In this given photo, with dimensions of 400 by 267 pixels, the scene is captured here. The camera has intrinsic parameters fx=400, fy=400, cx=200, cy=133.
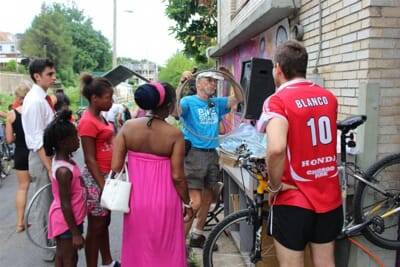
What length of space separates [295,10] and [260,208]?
2748mm

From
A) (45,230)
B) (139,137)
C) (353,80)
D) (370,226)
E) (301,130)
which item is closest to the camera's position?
(301,130)

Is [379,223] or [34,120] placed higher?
[34,120]

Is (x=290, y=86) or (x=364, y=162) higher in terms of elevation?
(x=290, y=86)

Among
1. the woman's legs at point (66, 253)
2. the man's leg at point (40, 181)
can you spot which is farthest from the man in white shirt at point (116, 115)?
the woman's legs at point (66, 253)

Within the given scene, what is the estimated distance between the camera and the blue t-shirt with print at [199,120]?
4340mm

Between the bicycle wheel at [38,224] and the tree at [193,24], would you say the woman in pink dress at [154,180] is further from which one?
the tree at [193,24]

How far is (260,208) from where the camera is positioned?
314 cm

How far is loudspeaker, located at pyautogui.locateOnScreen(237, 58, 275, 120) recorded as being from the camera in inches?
178

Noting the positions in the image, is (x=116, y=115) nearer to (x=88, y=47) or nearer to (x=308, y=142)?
(x=308, y=142)

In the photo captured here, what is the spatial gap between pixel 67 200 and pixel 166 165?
3.01 feet

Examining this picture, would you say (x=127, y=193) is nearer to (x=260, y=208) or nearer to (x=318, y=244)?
(x=260, y=208)

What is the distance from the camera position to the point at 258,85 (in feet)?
15.0

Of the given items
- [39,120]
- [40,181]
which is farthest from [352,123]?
[40,181]

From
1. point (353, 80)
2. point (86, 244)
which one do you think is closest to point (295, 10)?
point (353, 80)
